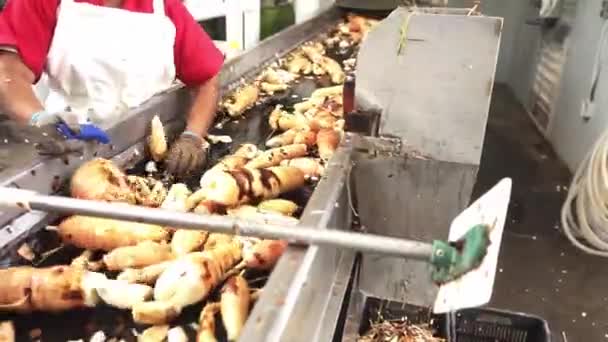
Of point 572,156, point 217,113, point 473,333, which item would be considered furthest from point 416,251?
point 572,156

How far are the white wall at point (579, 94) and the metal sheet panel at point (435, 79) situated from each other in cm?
178

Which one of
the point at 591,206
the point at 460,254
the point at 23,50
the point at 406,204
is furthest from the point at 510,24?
the point at 460,254

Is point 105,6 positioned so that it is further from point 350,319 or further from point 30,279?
point 350,319

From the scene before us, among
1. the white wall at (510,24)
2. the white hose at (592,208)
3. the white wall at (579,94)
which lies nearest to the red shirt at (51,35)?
the white hose at (592,208)

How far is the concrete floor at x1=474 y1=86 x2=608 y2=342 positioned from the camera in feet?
5.78

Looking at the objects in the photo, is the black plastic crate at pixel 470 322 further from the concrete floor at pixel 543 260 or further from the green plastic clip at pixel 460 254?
the green plastic clip at pixel 460 254

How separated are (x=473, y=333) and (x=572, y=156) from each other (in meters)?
1.89

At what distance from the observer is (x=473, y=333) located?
4.58 feet

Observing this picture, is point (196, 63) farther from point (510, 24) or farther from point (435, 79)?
point (510, 24)

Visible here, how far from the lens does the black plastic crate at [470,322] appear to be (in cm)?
127

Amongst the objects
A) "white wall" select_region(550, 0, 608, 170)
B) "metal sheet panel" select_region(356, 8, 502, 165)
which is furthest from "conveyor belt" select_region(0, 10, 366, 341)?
"white wall" select_region(550, 0, 608, 170)

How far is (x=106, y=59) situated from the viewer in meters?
1.67

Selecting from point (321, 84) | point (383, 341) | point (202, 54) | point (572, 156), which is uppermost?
point (202, 54)

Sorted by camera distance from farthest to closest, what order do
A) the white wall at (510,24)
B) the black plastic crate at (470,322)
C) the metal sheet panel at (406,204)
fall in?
the white wall at (510,24), the black plastic crate at (470,322), the metal sheet panel at (406,204)
